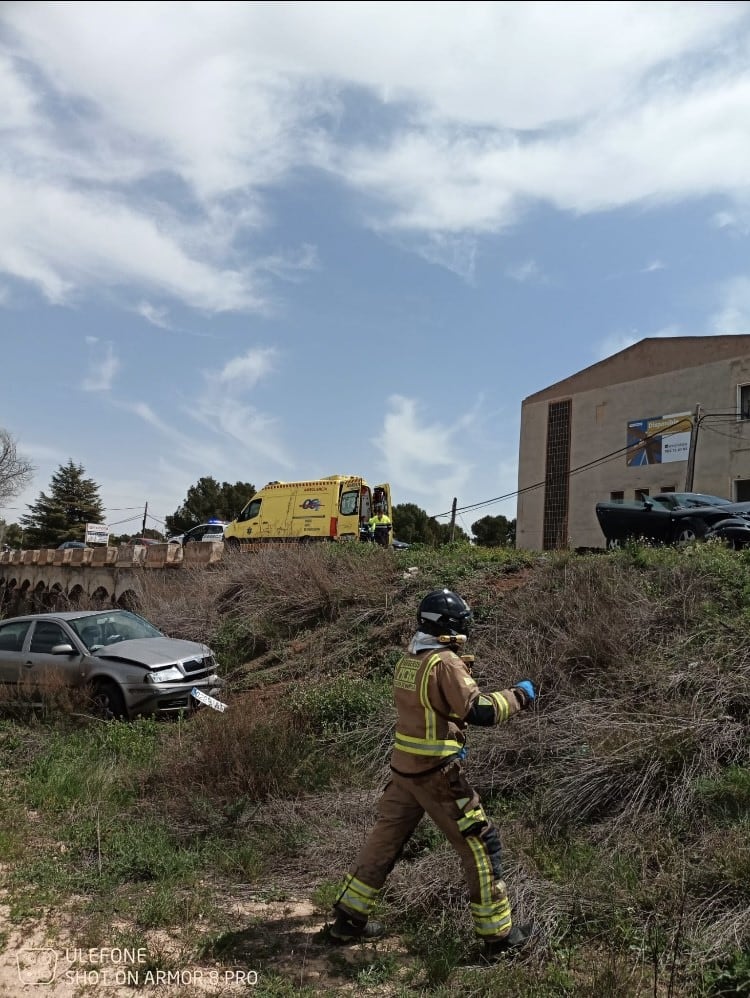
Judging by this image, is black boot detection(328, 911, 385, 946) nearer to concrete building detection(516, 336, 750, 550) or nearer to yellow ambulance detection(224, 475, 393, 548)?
yellow ambulance detection(224, 475, 393, 548)

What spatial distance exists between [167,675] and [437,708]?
601 centimetres

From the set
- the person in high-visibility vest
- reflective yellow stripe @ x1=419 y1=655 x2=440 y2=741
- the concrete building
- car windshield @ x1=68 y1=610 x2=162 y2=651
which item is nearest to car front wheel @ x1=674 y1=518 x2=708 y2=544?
the person in high-visibility vest

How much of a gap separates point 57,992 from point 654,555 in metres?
7.19

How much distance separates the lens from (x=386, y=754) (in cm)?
703

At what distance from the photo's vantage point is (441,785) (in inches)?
155

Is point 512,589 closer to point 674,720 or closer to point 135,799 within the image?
point 674,720

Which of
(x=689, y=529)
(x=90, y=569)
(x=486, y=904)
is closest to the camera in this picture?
(x=486, y=904)

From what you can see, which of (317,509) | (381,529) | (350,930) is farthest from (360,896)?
(317,509)

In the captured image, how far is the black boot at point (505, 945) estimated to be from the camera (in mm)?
3852

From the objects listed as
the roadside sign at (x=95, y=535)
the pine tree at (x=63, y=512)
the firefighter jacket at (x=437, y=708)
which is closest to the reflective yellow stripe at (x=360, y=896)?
the firefighter jacket at (x=437, y=708)

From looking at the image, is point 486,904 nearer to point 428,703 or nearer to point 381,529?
point 428,703

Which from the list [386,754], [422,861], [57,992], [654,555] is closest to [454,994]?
[422,861]

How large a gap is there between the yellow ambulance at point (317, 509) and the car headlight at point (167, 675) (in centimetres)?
1027

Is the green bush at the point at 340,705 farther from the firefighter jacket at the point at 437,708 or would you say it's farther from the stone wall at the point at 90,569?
the stone wall at the point at 90,569
